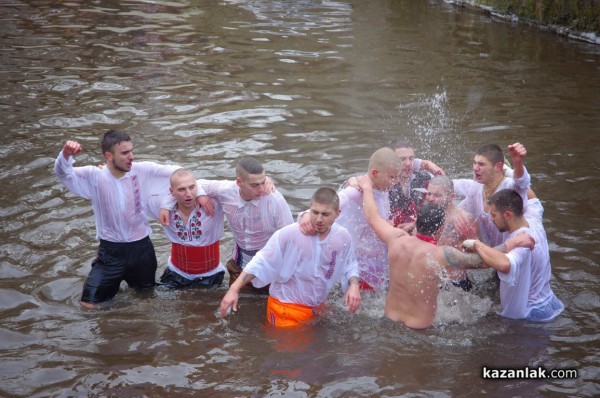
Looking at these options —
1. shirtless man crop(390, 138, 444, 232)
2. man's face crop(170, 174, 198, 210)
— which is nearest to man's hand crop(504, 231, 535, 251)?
shirtless man crop(390, 138, 444, 232)

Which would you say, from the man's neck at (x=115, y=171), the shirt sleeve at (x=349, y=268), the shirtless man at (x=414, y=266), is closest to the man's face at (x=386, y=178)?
the shirtless man at (x=414, y=266)

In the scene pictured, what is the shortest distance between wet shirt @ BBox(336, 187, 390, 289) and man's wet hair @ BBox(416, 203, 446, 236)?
20.6 inches

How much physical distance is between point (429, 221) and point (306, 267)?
1.10 meters

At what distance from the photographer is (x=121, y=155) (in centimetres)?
685

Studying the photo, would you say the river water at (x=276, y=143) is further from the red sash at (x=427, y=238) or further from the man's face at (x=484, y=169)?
the man's face at (x=484, y=169)

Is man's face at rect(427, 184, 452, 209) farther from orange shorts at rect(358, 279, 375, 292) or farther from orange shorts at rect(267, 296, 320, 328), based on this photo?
orange shorts at rect(267, 296, 320, 328)

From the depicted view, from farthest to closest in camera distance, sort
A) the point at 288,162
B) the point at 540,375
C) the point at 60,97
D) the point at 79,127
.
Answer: the point at 60,97
the point at 79,127
the point at 288,162
the point at 540,375

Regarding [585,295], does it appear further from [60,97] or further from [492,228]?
[60,97]

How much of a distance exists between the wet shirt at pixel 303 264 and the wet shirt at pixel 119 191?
4.59ft

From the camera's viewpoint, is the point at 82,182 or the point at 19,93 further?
the point at 19,93

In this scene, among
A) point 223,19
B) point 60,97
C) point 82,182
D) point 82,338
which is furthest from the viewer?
point 223,19

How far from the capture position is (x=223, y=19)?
61.9ft

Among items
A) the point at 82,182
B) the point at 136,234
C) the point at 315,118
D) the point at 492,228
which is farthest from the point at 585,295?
the point at 315,118

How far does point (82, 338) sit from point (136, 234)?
44.1 inches
